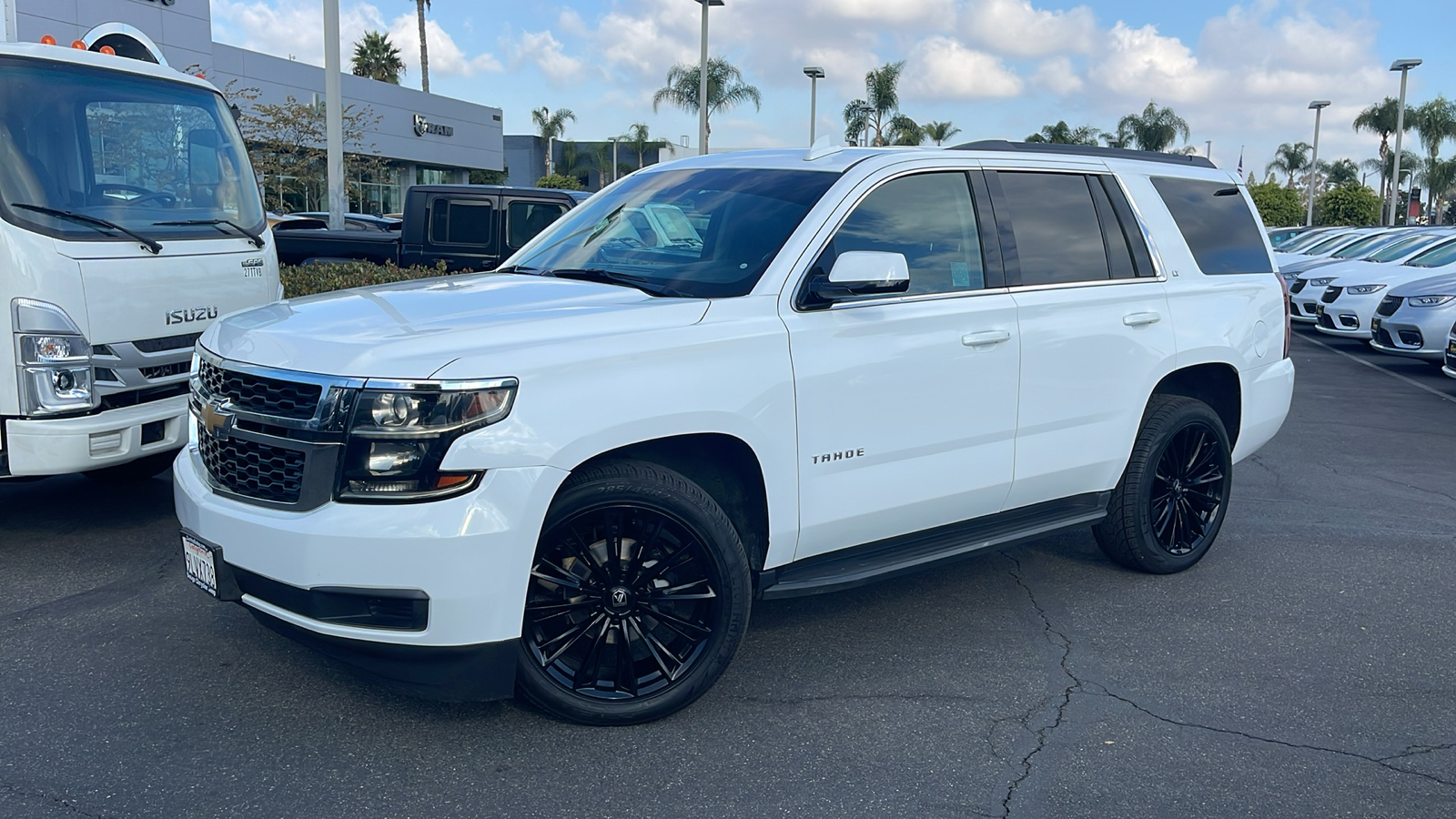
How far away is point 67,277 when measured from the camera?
5.38 m

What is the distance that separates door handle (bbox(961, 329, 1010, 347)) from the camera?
443cm

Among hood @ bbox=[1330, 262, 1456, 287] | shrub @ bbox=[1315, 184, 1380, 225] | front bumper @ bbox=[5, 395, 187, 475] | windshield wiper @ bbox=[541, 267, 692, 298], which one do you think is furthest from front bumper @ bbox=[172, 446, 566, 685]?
shrub @ bbox=[1315, 184, 1380, 225]

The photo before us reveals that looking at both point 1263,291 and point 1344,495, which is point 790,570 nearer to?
point 1263,291

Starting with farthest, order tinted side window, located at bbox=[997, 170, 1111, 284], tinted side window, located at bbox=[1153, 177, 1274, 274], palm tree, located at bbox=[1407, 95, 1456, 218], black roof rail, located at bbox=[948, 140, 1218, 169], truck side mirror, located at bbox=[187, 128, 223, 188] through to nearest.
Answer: palm tree, located at bbox=[1407, 95, 1456, 218] < truck side mirror, located at bbox=[187, 128, 223, 188] < tinted side window, located at bbox=[1153, 177, 1274, 274] < black roof rail, located at bbox=[948, 140, 1218, 169] < tinted side window, located at bbox=[997, 170, 1111, 284]

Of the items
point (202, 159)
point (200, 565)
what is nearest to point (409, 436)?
point (200, 565)

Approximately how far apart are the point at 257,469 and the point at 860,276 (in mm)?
2012

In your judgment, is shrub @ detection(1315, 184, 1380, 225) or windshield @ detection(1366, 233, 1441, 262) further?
shrub @ detection(1315, 184, 1380, 225)

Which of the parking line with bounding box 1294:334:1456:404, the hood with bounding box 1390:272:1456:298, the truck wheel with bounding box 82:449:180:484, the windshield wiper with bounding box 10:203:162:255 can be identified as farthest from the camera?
the hood with bounding box 1390:272:1456:298

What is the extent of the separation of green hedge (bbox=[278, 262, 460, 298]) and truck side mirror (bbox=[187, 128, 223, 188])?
1.98 metres

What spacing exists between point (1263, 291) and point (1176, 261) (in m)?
0.64

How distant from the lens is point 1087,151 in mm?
5379

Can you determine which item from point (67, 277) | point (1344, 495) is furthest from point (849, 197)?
point (1344, 495)

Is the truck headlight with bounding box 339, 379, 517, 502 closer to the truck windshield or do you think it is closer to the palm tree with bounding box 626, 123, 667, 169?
the truck windshield

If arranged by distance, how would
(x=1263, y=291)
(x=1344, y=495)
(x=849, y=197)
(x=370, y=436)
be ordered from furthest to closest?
1. (x=1344, y=495)
2. (x=1263, y=291)
3. (x=849, y=197)
4. (x=370, y=436)
